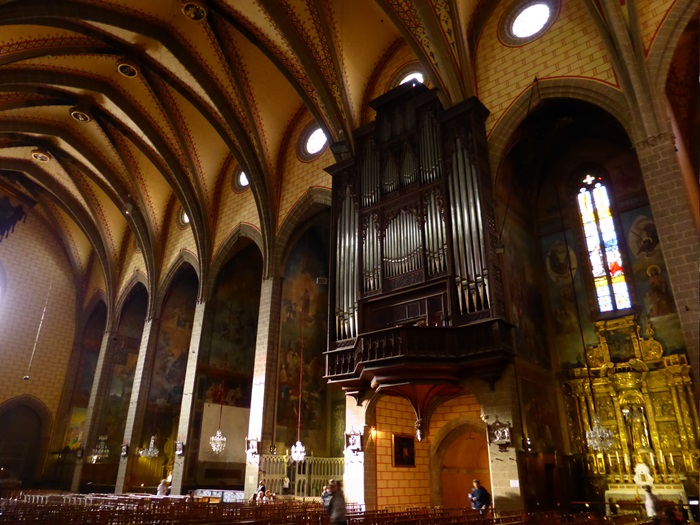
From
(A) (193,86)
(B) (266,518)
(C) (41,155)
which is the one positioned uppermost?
(C) (41,155)

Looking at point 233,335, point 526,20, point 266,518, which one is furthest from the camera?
point 233,335

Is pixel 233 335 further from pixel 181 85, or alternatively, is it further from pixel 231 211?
pixel 181 85

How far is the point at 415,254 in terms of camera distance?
13.6 m

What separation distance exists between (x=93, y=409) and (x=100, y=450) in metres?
1.94

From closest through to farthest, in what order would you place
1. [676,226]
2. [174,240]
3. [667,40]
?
[676,226] → [667,40] → [174,240]

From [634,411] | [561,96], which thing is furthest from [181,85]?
[634,411]

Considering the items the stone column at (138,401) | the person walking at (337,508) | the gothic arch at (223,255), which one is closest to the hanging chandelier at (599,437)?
the person walking at (337,508)

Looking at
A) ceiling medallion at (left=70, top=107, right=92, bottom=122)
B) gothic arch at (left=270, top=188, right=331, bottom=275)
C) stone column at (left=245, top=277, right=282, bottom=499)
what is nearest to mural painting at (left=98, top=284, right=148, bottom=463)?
ceiling medallion at (left=70, top=107, right=92, bottom=122)

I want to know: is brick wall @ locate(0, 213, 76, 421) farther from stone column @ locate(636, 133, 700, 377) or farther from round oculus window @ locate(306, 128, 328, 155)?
stone column @ locate(636, 133, 700, 377)

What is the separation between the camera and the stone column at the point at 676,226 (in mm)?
9273

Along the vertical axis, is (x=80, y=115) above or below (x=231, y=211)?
above

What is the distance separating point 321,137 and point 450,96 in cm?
594

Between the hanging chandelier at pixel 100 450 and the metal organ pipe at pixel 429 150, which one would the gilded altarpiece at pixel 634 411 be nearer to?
the metal organ pipe at pixel 429 150

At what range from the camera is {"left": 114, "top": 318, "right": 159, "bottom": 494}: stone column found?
21.2 meters
